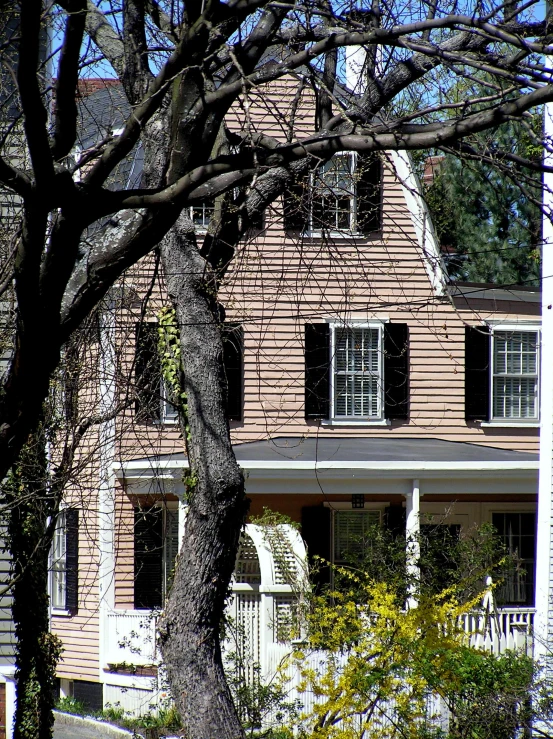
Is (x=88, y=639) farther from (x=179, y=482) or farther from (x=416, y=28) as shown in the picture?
(x=416, y=28)

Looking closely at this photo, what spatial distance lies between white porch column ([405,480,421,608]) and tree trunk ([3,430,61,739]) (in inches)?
160

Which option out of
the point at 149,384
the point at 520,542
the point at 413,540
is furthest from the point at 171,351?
the point at 520,542

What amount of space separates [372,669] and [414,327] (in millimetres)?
10146

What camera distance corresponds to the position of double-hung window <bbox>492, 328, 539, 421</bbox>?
18.5m

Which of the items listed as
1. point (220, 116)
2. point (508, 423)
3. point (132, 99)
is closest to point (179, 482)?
point (508, 423)

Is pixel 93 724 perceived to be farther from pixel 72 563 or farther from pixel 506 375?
pixel 506 375

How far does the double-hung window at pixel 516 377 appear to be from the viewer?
18.5m

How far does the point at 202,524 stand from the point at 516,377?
40.6ft

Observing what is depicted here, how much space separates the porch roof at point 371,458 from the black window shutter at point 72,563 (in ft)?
5.47

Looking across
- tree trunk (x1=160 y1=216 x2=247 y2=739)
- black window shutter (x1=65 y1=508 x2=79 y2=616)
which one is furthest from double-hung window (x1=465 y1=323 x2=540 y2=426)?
tree trunk (x1=160 y1=216 x2=247 y2=739)

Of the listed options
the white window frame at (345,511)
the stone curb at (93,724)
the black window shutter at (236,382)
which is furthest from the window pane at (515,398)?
the stone curb at (93,724)

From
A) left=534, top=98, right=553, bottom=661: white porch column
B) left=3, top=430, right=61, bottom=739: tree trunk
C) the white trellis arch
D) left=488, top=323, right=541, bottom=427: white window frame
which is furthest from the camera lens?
left=488, top=323, right=541, bottom=427: white window frame

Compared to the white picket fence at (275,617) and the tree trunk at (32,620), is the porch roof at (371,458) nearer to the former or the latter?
the white picket fence at (275,617)

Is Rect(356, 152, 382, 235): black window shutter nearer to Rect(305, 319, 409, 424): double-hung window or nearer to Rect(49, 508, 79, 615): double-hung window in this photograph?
Rect(305, 319, 409, 424): double-hung window
